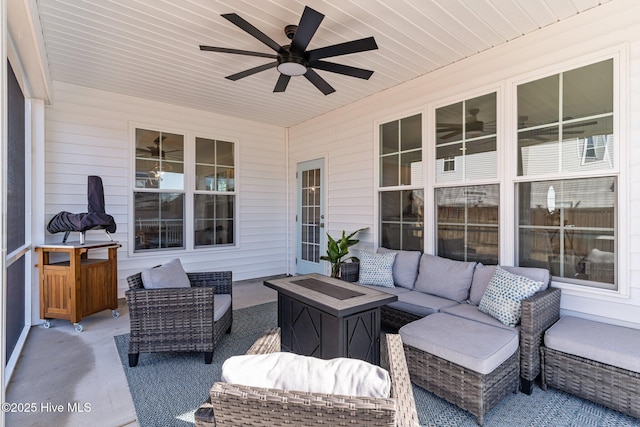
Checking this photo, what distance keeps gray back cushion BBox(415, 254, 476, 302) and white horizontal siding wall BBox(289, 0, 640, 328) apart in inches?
16.6

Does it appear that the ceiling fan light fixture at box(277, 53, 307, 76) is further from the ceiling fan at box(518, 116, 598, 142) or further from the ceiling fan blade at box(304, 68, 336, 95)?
the ceiling fan at box(518, 116, 598, 142)

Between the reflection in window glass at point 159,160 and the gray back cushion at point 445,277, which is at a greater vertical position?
the reflection in window glass at point 159,160

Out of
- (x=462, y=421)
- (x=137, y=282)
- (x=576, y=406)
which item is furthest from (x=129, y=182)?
(x=576, y=406)

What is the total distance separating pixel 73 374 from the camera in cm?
260

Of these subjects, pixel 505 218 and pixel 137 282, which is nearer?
pixel 137 282

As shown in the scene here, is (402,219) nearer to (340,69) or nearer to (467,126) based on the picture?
(467,126)

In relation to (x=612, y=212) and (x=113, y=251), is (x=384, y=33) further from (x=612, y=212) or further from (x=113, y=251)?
(x=113, y=251)

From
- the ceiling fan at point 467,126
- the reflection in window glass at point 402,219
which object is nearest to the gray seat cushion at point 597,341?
the reflection in window glass at point 402,219

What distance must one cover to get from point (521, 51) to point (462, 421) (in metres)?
3.31

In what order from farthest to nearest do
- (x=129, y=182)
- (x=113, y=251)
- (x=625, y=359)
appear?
(x=129, y=182), (x=113, y=251), (x=625, y=359)

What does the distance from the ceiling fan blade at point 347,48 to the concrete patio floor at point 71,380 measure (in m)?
3.01

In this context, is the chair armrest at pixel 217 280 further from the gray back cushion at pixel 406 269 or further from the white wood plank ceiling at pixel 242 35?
the white wood plank ceiling at pixel 242 35

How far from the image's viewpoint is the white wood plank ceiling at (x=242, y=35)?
8.82ft

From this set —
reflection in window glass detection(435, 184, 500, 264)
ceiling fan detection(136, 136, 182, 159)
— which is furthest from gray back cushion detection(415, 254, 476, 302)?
ceiling fan detection(136, 136, 182, 159)
